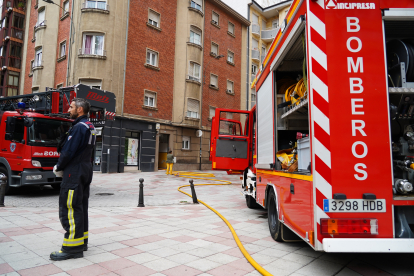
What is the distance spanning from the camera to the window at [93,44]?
19.2 m

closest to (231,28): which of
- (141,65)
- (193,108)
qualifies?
(193,108)

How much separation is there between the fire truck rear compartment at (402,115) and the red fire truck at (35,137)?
872 cm

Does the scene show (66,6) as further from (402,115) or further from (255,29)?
(402,115)

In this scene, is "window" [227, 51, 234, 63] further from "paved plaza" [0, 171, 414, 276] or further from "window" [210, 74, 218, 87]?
"paved plaza" [0, 171, 414, 276]

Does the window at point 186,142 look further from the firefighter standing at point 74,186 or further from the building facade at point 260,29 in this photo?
the firefighter standing at point 74,186

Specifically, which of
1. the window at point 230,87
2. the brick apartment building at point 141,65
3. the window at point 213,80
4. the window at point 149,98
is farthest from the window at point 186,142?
the window at point 230,87

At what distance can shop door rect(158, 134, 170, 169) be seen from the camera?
919 inches

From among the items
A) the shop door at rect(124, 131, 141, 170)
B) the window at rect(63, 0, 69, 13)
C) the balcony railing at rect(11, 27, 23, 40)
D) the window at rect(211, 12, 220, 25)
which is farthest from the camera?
the balcony railing at rect(11, 27, 23, 40)

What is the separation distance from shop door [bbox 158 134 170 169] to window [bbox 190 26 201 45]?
27.3 feet

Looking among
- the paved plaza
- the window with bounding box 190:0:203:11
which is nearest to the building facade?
the window with bounding box 190:0:203:11

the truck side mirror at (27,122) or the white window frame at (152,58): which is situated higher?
the white window frame at (152,58)

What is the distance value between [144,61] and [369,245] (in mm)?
20258

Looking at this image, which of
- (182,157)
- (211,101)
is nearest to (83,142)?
(182,157)

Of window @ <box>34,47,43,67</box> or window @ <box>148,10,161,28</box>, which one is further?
window @ <box>34,47,43,67</box>
